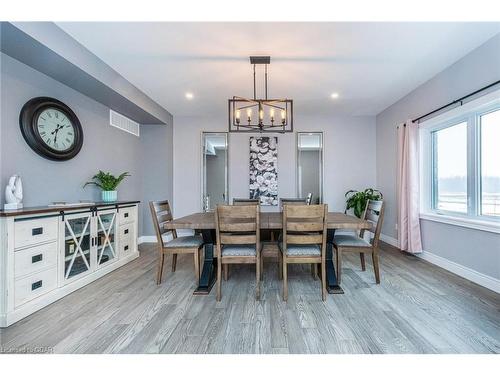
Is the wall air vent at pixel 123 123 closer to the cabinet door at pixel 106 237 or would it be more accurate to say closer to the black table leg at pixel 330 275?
the cabinet door at pixel 106 237

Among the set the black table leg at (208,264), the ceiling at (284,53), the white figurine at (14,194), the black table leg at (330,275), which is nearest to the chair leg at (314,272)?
the black table leg at (330,275)

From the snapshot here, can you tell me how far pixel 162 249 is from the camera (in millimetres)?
2633

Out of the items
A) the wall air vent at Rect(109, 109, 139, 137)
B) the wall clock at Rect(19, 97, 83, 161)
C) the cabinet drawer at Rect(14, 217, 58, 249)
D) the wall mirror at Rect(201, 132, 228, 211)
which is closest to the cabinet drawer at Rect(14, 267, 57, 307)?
the cabinet drawer at Rect(14, 217, 58, 249)

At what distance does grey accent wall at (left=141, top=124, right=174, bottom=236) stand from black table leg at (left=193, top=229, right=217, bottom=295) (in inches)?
99.0

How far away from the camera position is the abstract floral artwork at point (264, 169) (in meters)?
5.00

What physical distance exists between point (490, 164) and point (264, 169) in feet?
11.2

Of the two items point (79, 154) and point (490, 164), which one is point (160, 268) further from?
point (490, 164)

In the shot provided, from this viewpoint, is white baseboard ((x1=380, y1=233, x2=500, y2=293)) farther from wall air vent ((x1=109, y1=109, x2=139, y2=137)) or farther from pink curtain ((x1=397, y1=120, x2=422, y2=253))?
wall air vent ((x1=109, y1=109, x2=139, y2=137))

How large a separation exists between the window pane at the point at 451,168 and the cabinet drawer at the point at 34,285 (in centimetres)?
473

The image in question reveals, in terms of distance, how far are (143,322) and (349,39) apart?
3292 millimetres

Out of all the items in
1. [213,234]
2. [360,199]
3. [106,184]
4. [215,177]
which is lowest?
[213,234]

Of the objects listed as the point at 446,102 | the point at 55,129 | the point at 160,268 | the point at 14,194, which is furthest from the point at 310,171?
the point at 14,194

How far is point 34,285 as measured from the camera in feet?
6.72
